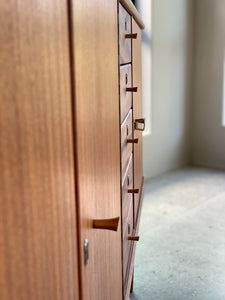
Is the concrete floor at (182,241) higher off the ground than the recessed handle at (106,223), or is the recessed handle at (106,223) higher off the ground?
the recessed handle at (106,223)

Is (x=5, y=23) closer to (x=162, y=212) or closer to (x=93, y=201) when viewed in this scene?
(x=93, y=201)

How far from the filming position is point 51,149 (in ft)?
1.59

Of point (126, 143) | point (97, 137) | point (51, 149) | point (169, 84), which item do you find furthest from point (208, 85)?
point (51, 149)

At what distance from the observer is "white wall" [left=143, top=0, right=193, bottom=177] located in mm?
4234

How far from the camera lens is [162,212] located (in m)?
3.28

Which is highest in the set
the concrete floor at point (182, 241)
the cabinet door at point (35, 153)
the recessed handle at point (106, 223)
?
the cabinet door at point (35, 153)

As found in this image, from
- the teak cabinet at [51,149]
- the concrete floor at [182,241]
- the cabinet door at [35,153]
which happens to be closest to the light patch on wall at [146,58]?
the concrete floor at [182,241]

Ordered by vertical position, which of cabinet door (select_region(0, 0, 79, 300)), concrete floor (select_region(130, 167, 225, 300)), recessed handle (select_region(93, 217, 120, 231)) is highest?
cabinet door (select_region(0, 0, 79, 300))

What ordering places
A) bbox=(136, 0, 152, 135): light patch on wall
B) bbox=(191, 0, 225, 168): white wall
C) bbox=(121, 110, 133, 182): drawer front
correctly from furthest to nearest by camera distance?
bbox=(191, 0, 225, 168): white wall < bbox=(136, 0, 152, 135): light patch on wall < bbox=(121, 110, 133, 182): drawer front

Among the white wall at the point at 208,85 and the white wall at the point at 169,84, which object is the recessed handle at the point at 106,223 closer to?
the white wall at the point at 169,84

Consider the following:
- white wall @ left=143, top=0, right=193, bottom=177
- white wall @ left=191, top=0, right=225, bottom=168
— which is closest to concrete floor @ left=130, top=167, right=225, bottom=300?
white wall @ left=143, top=0, right=193, bottom=177

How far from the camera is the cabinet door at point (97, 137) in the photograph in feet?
2.03

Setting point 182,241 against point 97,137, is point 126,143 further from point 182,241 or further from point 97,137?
point 182,241

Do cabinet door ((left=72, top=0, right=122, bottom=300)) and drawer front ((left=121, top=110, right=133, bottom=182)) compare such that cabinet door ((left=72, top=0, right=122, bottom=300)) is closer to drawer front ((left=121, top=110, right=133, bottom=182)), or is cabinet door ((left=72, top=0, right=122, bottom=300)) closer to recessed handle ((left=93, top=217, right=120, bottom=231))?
recessed handle ((left=93, top=217, right=120, bottom=231))
